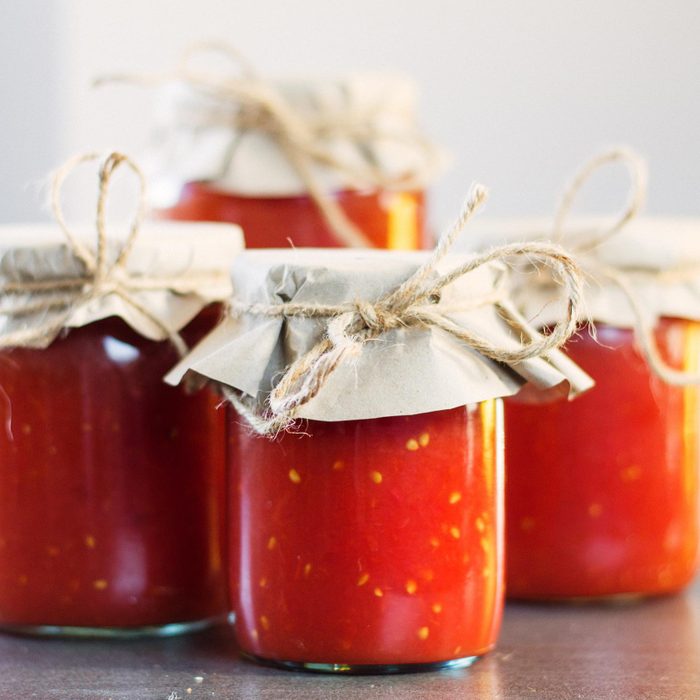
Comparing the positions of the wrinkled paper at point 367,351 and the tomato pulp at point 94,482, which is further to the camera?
the tomato pulp at point 94,482

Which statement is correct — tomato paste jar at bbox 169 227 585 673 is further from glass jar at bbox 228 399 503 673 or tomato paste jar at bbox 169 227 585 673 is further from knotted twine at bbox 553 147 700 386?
knotted twine at bbox 553 147 700 386

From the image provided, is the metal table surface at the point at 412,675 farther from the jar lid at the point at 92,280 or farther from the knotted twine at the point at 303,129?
the knotted twine at the point at 303,129

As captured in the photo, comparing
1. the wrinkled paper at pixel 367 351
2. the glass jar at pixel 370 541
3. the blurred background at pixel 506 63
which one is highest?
the blurred background at pixel 506 63

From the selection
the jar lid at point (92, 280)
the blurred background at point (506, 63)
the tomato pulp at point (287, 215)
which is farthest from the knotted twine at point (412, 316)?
the blurred background at point (506, 63)

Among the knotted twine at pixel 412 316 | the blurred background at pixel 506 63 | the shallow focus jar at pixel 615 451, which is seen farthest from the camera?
the blurred background at pixel 506 63

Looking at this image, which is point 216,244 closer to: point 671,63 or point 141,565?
point 141,565

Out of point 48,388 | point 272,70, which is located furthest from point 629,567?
point 272,70

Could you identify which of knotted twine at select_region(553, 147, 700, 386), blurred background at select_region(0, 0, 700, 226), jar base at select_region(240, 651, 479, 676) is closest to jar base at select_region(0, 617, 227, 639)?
jar base at select_region(240, 651, 479, 676)
